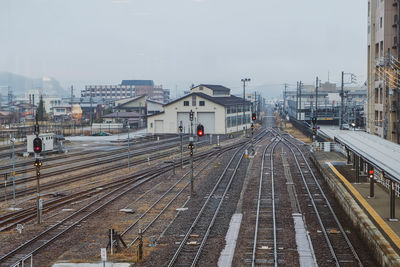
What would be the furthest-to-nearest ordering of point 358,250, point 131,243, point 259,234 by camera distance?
point 259,234 → point 131,243 → point 358,250

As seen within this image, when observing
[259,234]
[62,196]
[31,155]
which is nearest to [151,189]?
[62,196]

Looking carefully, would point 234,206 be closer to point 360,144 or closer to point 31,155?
point 360,144

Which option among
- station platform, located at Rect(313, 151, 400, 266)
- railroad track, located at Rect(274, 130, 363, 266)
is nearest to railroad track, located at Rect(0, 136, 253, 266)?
railroad track, located at Rect(274, 130, 363, 266)

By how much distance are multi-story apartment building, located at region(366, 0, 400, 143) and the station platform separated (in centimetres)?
572

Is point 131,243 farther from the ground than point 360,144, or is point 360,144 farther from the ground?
point 360,144

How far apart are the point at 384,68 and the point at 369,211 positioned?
18.8 m

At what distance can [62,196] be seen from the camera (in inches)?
A: 986

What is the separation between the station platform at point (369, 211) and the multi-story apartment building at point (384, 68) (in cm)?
572

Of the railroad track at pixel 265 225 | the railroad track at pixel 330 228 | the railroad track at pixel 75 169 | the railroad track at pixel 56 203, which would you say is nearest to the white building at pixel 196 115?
the railroad track at pixel 75 169

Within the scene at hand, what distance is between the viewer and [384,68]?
1352 inches

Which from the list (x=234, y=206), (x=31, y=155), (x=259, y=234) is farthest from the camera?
(x=31, y=155)

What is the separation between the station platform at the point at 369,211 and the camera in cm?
1366

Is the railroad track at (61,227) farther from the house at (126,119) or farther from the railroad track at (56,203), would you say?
the house at (126,119)

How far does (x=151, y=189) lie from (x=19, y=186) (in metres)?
7.96
